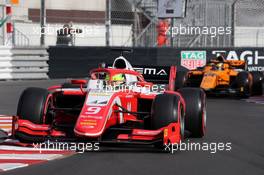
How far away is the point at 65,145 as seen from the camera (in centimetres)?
845

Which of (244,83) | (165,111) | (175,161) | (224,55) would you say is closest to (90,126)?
(165,111)

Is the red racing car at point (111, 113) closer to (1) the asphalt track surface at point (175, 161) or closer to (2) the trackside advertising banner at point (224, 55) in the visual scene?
(1) the asphalt track surface at point (175, 161)

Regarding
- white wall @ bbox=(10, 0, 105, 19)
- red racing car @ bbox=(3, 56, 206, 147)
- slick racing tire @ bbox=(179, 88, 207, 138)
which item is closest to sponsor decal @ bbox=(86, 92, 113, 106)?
red racing car @ bbox=(3, 56, 206, 147)

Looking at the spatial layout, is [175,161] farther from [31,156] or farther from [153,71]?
[153,71]

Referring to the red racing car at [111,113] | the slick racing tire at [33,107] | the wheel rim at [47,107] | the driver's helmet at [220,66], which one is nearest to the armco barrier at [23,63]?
the driver's helmet at [220,66]

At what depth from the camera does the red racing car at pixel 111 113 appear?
809 cm

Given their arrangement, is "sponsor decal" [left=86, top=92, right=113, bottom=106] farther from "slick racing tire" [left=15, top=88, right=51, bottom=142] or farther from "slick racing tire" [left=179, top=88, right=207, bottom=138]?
"slick racing tire" [left=179, top=88, right=207, bottom=138]

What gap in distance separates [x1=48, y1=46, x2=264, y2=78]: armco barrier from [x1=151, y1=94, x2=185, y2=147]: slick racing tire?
13.8 m

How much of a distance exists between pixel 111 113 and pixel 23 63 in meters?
13.2

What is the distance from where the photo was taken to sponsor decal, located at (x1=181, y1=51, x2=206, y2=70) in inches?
887

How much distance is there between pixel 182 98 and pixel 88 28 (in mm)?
14644

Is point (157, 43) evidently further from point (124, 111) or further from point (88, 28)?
point (124, 111)

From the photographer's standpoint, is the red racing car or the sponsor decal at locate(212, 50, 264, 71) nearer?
the red racing car

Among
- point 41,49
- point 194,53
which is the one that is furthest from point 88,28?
point 194,53
